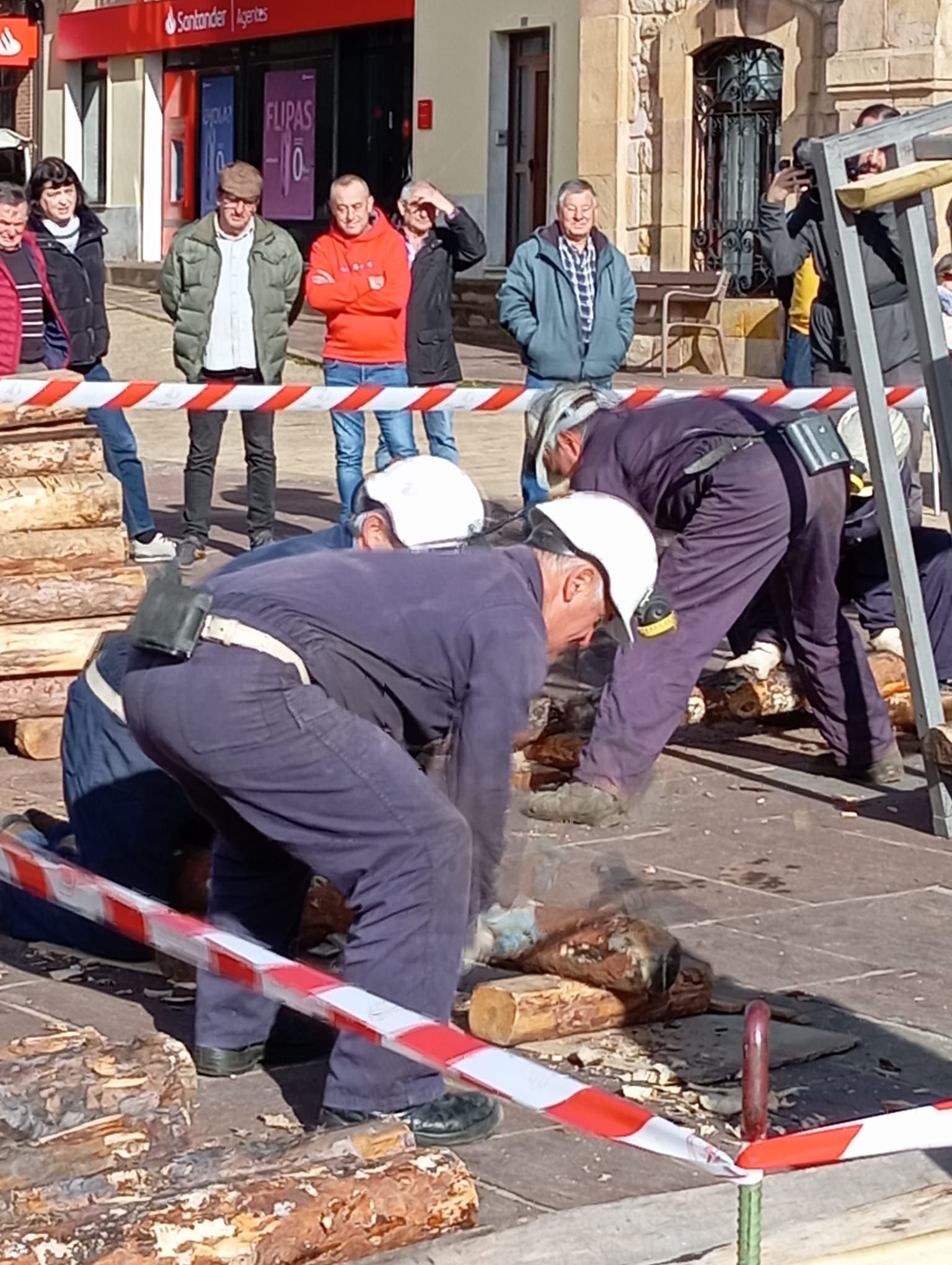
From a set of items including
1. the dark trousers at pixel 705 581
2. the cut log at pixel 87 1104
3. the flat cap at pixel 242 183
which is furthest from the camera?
the flat cap at pixel 242 183

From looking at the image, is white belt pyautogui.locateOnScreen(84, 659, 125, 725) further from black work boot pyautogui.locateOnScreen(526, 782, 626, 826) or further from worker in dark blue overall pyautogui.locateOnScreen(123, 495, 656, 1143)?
black work boot pyautogui.locateOnScreen(526, 782, 626, 826)

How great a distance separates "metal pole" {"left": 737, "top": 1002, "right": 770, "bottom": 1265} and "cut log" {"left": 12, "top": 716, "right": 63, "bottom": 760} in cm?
500

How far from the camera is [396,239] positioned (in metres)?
12.1

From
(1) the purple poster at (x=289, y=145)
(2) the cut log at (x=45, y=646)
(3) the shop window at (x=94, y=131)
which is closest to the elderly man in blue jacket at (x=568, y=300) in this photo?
(2) the cut log at (x=45, y=646)

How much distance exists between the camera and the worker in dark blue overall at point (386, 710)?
4.44m

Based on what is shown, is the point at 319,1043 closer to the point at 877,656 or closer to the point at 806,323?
the point at 877,656

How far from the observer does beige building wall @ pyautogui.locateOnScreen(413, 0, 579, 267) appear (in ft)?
85.9

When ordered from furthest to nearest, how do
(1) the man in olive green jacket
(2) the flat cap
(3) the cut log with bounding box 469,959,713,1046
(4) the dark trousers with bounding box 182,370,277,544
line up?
(4) the dark trousers with bounding box 182,370,277,544
(1) the man in olive green jacket
(2) the flat cap
(3) the cut log with bounding box 469,959,713,1046

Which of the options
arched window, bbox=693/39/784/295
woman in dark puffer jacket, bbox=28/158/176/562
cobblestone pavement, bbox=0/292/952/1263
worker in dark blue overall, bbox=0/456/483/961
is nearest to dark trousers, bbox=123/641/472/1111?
cobblestone pavement, bbox=0/292/952/1263

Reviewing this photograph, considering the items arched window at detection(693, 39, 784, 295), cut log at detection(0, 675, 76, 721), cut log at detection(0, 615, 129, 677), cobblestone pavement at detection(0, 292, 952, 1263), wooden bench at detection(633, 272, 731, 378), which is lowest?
cobblestone pavement at detection(0, 292, 952, 1263)

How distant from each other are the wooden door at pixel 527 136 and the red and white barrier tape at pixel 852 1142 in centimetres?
2330

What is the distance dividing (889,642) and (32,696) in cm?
310

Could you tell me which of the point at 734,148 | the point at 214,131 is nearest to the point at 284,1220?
the point at 734,148

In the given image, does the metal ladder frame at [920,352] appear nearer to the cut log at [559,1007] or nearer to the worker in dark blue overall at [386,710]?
the cut log at [559,1007]
